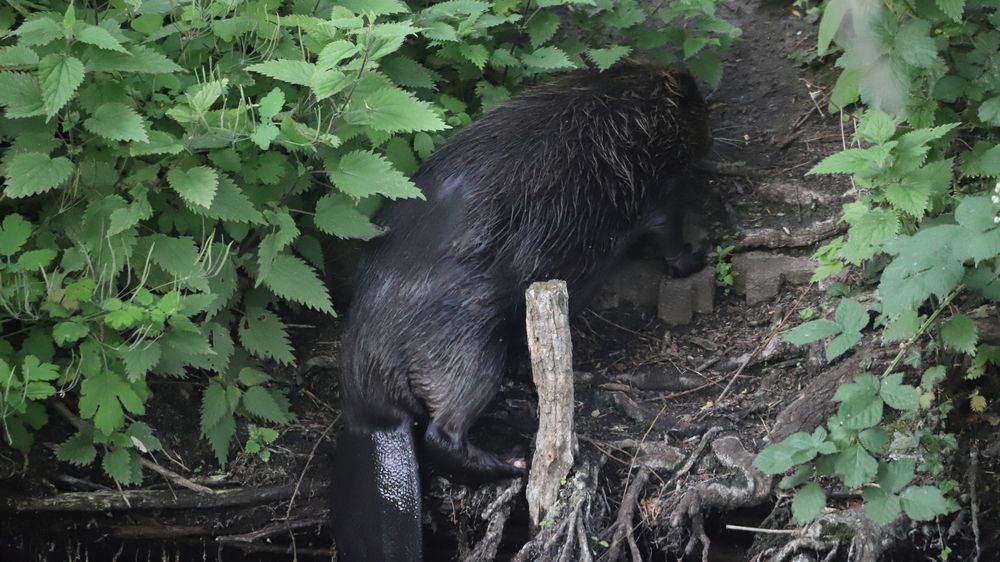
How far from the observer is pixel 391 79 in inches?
156

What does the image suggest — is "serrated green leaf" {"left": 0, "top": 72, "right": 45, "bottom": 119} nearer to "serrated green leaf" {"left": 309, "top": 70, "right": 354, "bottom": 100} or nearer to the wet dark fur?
"serrated green leaf" {"left": 309, "top": 70, "right": 354, "bottom": 100}

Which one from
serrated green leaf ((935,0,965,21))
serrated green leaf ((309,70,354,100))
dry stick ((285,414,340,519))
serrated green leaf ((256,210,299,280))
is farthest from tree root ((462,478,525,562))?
serrated green leaf ((935,0,965,21))

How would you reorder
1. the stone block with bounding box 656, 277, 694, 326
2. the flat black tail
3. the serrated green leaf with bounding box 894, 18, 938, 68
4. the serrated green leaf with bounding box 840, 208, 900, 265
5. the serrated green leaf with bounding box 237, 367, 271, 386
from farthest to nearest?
1. the stone block with bounding box 656, 277, 694, 326
2. the serrated green leaf with bounding box 237, 367, 271, 386
3. the flat black tail
4. the serrated green leaf with bounding box 894, 18, 938, 68
5. the serrated green leaf with bounding box 840, 208, 900, 265

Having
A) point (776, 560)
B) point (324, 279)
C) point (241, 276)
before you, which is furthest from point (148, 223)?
point (776, 560)

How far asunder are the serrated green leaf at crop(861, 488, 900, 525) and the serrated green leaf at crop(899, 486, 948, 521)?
0.03m

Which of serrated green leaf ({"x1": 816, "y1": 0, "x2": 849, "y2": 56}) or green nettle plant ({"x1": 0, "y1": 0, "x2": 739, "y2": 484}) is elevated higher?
serrated green leaf ({"x1": 816, "y1": 0, "x2": 849, "y2": 56})

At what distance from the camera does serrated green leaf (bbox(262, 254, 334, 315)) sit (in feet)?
11.5

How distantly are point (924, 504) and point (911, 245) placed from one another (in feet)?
2.10

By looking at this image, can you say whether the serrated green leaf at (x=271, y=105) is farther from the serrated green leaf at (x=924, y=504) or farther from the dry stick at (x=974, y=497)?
the dry stick at (x=974, y=497)

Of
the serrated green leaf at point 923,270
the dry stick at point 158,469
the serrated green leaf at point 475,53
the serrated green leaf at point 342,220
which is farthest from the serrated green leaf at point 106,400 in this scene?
the serrated green leaf at point 923,270

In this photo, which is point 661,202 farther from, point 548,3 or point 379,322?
point 379,322

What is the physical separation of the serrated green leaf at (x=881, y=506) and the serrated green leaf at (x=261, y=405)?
74.8 inches

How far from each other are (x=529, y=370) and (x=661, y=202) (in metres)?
0.87

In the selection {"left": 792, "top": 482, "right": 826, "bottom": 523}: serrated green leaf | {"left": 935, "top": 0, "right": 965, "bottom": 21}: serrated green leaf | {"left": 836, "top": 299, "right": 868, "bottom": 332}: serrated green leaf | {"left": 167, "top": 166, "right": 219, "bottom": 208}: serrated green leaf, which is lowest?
{"left": 792, "top": 482, "right": 826, "bottom": 523}: serrated green leaf
